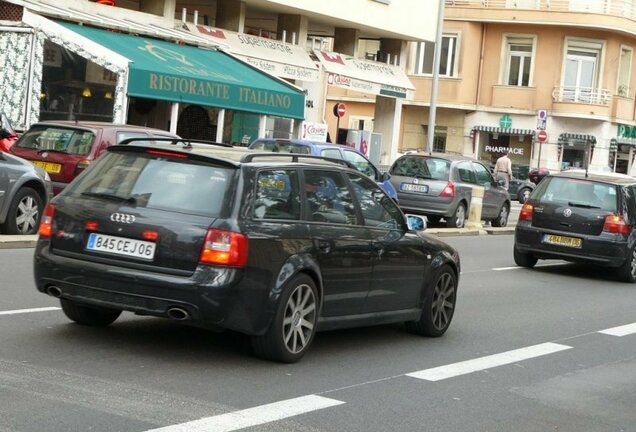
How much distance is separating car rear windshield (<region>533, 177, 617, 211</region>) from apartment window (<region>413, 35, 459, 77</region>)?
38.8 meters

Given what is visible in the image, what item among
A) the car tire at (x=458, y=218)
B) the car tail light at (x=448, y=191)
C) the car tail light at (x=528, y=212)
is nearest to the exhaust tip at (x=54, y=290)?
the car tail light at (x=528, y=212)

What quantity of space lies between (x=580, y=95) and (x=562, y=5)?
423 cm

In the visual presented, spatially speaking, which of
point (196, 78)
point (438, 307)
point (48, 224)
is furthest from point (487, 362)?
point (196, 78)

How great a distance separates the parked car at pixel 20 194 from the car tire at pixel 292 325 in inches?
302

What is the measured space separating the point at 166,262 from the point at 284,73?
2699cm

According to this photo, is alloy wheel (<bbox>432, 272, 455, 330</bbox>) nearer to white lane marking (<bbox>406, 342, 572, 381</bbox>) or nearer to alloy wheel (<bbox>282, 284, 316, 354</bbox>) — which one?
white lane marking (<bbox>406, 342, 572, 381</bbox>)

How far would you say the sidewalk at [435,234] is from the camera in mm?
15016

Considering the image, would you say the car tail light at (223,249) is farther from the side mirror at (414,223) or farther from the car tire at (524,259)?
the car tire at (524,259)

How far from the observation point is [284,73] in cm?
3472

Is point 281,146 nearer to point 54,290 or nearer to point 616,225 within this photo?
point 616,225

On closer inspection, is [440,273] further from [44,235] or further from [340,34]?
[340,34]

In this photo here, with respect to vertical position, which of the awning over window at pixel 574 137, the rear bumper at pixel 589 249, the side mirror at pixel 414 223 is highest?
the awning over window at pixel 574 137

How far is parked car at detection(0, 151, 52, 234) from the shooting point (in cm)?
1538

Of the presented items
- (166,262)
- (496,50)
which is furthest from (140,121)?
(496,50)
